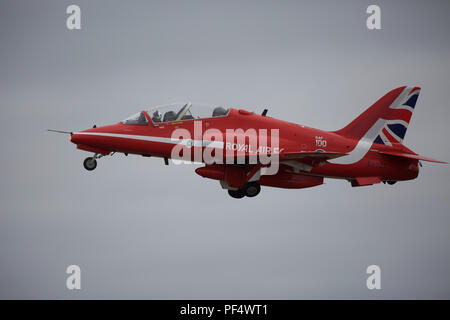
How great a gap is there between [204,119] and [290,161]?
442cm

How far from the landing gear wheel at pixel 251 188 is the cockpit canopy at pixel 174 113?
356 cm

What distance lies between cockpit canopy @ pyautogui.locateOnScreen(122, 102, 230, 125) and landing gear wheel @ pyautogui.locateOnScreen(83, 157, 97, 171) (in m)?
2.24

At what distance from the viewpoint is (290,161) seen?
109 ft

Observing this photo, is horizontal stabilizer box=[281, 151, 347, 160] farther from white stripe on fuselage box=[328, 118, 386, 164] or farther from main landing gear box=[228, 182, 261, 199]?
white stripe on fuselage box=[328, 118, 386, 164]

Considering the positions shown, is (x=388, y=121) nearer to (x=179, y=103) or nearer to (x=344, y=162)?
(x=344, y=162)

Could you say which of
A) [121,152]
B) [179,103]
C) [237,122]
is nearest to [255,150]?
[237,122]

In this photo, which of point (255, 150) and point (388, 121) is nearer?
point (255, 150)

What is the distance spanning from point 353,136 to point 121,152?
11.5 metres

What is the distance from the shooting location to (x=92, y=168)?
107 ft

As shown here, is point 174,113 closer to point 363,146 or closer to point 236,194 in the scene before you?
point 236,194

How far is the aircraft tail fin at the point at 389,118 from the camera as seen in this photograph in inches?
1423

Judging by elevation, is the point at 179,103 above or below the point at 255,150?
above

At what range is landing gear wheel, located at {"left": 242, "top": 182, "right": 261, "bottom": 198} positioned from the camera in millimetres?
33250

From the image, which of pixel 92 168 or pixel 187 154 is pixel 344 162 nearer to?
pixel 187 154
